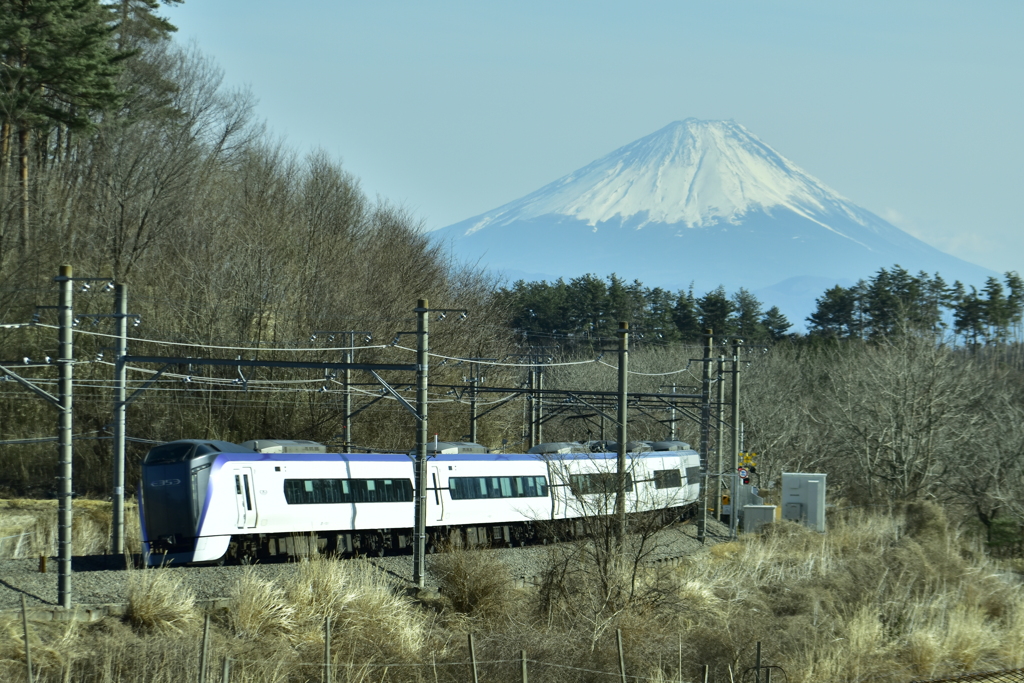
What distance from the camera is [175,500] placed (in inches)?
862

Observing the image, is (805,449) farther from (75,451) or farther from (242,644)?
(242,644)

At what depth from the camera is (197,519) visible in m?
21.7

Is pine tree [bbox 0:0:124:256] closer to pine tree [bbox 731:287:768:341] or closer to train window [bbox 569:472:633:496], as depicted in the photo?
train window [bbox 569:472:633:496]

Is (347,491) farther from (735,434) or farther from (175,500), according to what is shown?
(735,434)

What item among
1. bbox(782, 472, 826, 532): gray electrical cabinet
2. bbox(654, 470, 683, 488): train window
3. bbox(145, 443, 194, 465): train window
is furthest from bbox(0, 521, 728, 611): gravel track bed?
bbox(782, 472, 826, 532): gray electrical cabinet

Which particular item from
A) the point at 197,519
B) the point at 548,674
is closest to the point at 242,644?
the point at 548,674

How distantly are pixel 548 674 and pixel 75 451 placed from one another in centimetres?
2941

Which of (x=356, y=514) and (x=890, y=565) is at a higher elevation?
(x=356, y=514)

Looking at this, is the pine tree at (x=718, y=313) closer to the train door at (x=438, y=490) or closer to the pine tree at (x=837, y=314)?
the pine tree at (x=837, y=314)

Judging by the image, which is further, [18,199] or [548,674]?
[18,199]

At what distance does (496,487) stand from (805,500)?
14.6m

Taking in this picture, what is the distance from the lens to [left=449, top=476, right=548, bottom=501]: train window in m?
27.1

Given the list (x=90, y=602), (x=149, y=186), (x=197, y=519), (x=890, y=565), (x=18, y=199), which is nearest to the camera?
(x=90, y=602)

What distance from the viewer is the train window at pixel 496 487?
27109mm
